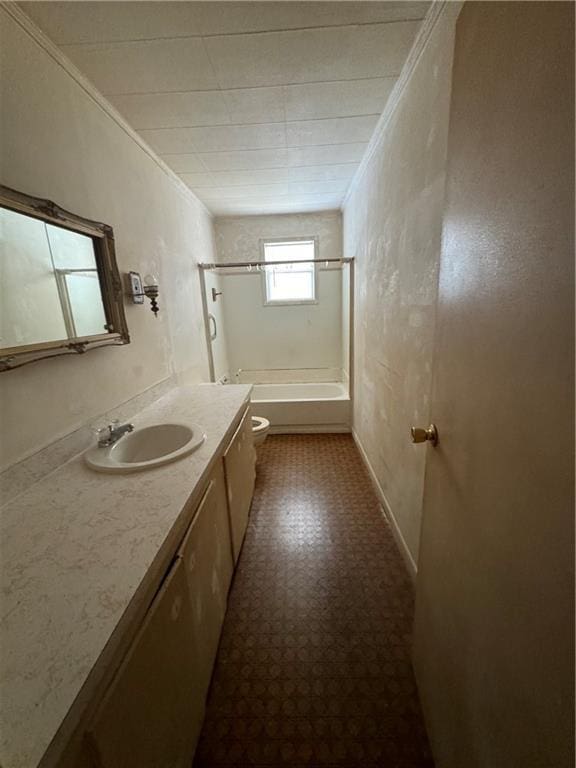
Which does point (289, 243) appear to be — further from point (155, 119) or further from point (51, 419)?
point (51, 419)

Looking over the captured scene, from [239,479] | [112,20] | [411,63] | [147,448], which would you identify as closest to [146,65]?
[112,20]

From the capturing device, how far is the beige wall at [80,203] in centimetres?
99

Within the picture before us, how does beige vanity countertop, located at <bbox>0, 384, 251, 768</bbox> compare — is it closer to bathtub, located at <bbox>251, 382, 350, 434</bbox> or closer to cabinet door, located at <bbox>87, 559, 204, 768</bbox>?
cabinet door, located at <bbox>87, 559, 204, 768</bbox>

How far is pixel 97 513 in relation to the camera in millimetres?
873

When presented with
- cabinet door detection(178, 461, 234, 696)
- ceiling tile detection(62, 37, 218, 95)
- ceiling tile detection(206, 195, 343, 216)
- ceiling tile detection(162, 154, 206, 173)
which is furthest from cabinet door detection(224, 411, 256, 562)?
ceiling tile detection(206, 195, 343, 216)

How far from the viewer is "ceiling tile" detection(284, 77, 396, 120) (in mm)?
1409

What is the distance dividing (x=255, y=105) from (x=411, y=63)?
76cm

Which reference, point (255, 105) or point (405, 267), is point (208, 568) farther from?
point (255, 105)

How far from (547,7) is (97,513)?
4.59 feet

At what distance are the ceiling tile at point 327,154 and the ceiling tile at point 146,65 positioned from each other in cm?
82

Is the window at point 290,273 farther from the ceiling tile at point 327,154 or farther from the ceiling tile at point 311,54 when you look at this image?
the ceiling tile at point 311,54

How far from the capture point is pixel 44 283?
1.09 metres

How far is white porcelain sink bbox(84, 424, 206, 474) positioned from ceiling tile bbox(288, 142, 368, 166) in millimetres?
2011

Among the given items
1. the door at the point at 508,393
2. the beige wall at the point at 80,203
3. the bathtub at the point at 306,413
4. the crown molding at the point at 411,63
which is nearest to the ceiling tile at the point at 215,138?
the beige wall at the point at 80,203
